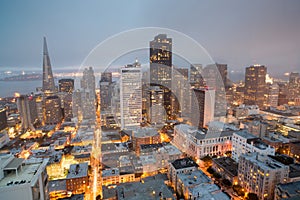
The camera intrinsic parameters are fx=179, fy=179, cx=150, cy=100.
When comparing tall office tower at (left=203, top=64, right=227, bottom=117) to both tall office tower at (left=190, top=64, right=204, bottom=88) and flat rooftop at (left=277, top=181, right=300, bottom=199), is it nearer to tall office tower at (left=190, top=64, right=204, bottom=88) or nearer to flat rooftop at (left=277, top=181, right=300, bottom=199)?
tall office tower at (left=190, top=64, right=204, bottom=88)

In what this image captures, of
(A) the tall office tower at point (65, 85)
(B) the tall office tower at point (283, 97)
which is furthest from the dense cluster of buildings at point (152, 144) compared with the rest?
(A) the tall office tower at point (65, 85)

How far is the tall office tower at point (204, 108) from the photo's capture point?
11023mm

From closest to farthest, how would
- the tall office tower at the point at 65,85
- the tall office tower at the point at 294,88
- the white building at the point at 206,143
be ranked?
the white building at the point at 206,143 → the tall office tower at the point at 294,88 → the tall office tower at the point at 65,85

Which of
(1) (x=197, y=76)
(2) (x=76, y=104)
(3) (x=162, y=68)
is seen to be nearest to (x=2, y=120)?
(2) (x=76, y=104)

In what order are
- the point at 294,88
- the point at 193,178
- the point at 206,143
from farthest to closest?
the point at 294,88 < the point at 206,143 < the point at 193,178

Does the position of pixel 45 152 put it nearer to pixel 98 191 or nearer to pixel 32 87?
pixel 98 191

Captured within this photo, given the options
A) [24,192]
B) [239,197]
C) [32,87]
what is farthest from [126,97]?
[32,87]

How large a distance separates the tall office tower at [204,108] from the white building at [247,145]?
381 cm

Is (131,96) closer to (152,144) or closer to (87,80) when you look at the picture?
(152,144)

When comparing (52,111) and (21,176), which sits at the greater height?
(21,176)

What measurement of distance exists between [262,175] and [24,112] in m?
13.1

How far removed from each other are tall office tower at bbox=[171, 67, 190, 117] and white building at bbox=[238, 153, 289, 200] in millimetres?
7037

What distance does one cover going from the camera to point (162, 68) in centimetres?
1125

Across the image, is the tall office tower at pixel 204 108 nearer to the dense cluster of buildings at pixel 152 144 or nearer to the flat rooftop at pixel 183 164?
the dense cluster of buildings at pixel 152 144
